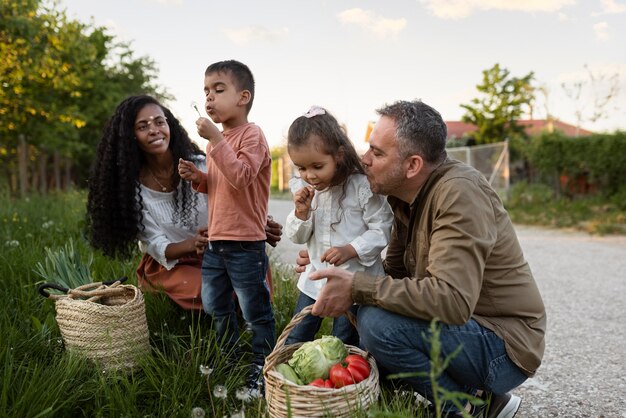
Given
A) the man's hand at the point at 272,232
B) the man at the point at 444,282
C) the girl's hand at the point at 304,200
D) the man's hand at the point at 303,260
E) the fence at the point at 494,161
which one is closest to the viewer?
the man at the point at 444,282

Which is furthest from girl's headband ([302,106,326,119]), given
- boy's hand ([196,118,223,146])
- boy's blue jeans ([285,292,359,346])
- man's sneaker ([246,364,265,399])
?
man's sneaker ([246,364,265,399])

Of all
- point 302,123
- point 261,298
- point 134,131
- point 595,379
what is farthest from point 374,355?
point 134,131

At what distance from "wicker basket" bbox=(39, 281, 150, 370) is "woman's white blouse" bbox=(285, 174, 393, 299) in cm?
86

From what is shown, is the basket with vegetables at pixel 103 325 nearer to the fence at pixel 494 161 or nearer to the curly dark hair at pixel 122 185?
the curly dark hair at pixel 122 185

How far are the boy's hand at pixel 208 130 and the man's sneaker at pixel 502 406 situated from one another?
1784 millimetres

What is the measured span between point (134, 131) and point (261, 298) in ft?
4.63

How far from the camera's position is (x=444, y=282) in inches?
86.6

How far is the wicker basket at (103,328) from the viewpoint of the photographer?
2.78 meters

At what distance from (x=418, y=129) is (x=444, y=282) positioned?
2.18ft

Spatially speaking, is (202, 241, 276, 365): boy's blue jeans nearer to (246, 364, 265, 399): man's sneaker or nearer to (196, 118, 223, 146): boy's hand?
(246, 364, 265, 399): man's sneaker

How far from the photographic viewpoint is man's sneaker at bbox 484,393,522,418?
2.64 metres

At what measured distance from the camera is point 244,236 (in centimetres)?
302

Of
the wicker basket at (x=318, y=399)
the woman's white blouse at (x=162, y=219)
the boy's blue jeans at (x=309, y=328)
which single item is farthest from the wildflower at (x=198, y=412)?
the woman's white blouse at (x=162, y=219)

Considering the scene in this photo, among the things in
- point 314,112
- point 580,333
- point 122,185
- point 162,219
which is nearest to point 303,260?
point 314,112
